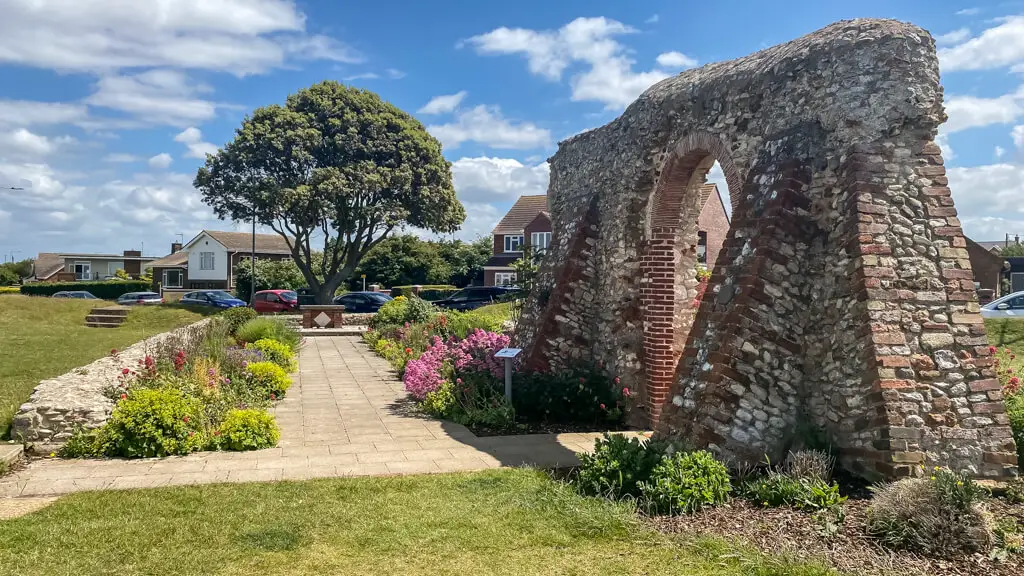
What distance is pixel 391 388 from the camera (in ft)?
38.9

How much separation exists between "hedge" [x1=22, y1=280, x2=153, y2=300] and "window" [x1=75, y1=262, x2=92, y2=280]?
2206cm

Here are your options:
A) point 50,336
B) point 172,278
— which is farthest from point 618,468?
point 172,278

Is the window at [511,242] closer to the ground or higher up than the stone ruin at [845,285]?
higher up

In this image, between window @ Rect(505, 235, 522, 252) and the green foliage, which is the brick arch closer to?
window @ Rect(505, 235, 522, 252)

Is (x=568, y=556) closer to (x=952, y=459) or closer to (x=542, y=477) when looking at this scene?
(x=542, y=477)

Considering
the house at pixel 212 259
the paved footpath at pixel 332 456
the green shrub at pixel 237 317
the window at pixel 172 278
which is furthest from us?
the window at pixel 172 278

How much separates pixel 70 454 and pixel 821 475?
7049 mm

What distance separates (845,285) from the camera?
18.1 ft

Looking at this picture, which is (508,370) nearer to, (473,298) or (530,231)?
(473,298)

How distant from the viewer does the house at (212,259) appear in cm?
5472

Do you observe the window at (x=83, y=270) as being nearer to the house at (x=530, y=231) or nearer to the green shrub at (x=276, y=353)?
the house at (x=530, y=231)

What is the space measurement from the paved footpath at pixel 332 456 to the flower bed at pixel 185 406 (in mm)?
189

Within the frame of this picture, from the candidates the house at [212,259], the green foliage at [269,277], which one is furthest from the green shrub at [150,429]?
the house at [212,259]

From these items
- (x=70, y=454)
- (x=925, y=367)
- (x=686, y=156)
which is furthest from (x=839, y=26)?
(x=70, y=454)
